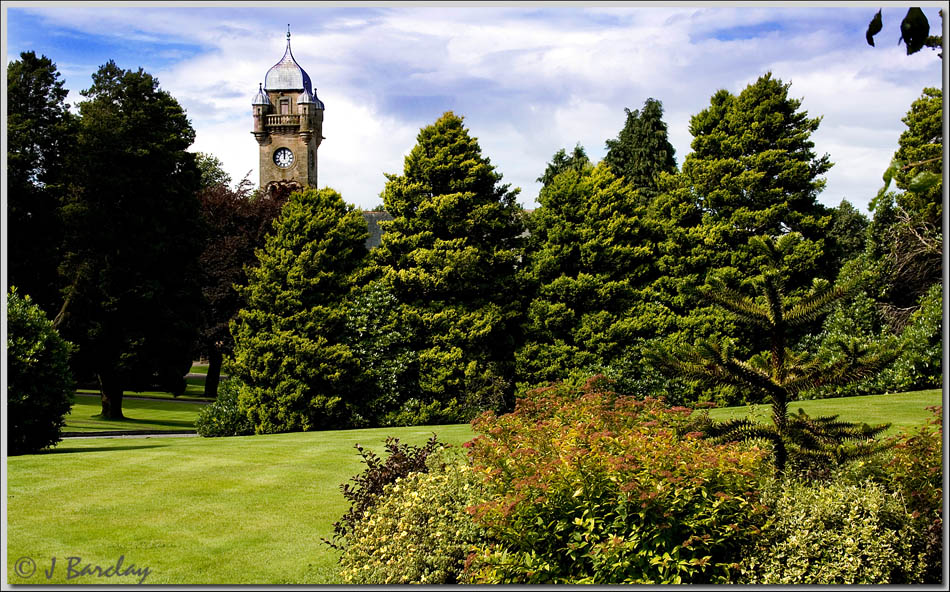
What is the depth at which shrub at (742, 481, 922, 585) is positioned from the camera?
5.95m

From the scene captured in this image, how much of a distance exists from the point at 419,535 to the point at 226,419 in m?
13.1

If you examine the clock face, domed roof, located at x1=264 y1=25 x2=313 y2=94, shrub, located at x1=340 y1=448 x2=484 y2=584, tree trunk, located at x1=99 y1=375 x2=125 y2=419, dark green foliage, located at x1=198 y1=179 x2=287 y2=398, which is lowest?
tree trunk, located at x1=99 y1=375 x2=125 y2=419

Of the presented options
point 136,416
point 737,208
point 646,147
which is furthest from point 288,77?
point 737,208

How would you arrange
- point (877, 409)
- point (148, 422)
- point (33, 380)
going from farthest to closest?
point (148, 422) → point (877, 409) → point (33, 380)

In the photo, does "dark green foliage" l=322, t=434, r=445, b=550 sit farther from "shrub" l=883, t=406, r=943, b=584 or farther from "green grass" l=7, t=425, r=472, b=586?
"shrub" l=883, t=406, r=943, b=584

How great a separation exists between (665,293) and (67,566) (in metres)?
15.1

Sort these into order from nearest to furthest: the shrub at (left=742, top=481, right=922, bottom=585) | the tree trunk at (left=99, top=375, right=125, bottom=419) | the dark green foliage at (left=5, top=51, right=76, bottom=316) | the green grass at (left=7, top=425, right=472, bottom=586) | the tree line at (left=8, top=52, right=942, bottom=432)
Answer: the shrub at (left=742, top=481, right=922, bottom=585) < the green grass at (left=7, top=425, right=472, bottom=586) < the tree line at (left=8, top=52, right=942, bottom=432) < the dark green foliage at (left=5, top=51, right=76, bottom=316) < the tree trunk at (left=99, top=375, right=125, bottom=419)

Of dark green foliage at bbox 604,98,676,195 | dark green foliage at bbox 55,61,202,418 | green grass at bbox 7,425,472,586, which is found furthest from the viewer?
dark green foliage at bbox 604,98,676,195

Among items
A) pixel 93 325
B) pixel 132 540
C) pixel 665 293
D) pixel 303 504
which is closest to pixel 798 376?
pixel 303 504

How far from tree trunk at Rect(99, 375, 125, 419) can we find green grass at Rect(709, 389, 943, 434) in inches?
757

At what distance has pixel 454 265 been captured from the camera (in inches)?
744

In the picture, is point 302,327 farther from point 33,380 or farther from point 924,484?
point 924,484

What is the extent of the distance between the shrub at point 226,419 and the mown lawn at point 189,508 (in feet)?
14.6

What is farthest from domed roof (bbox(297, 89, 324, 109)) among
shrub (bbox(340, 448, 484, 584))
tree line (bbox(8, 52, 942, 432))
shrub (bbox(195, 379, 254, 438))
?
shrub (bbox(340, 448, 484, 584))
